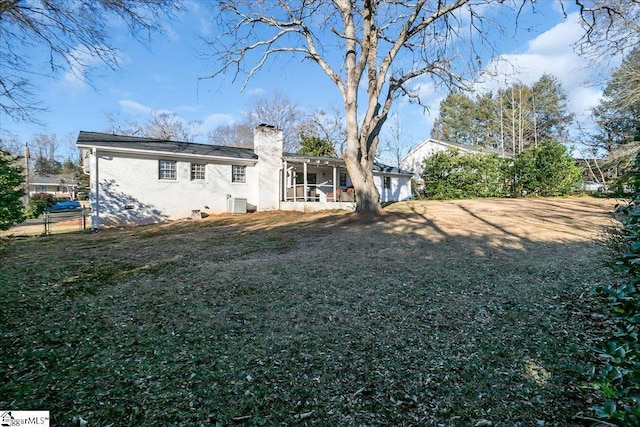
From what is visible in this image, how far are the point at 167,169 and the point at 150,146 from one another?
1.22 metres

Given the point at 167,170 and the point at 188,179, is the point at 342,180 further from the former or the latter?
the point at 167,170

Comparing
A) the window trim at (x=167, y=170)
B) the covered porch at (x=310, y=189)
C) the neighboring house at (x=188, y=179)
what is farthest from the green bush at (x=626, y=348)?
the window trim at (x=167, y=170)

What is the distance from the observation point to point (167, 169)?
46.6ft

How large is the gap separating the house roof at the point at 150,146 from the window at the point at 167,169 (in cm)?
55

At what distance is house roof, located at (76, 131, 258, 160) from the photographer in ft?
41.5

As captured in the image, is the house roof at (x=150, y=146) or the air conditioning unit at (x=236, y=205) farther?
the air conditioning unit at (x=236, y=205)

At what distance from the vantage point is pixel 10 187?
9781 mm

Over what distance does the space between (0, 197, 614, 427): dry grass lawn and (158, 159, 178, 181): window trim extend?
8.01 metres

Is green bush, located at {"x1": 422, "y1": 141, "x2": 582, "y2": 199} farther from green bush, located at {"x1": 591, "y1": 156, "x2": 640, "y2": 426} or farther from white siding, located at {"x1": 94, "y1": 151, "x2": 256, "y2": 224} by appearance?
green bush, located at {"x1": 591, "y1": 156, "x2": 640, "y2": 426}

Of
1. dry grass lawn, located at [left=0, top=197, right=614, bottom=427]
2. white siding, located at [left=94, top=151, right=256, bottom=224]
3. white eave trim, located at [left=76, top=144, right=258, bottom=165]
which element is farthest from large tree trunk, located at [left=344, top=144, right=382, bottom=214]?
white siding, located at [left=94, top=151, right=256, bottom=224]

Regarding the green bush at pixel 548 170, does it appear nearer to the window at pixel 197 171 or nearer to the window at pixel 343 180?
the window at pixel 343 180

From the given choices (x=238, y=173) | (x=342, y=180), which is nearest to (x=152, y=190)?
(x=238, y=173)

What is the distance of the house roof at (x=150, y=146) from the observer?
12.7 metres

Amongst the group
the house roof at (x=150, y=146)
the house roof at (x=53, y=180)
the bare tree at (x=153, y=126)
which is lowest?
the house roof at (x=150, y=146)
